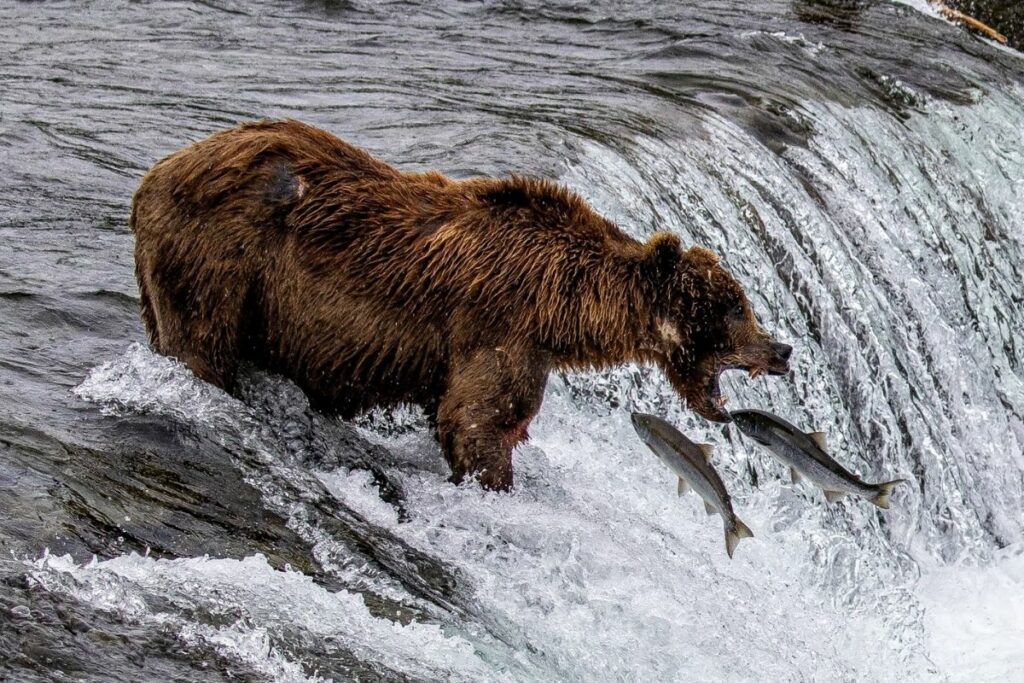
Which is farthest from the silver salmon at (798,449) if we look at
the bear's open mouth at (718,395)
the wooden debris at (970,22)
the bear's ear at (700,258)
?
the wooden debris at (970,22)

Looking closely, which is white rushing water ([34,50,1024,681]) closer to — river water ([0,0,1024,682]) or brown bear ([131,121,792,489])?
river water ([0,0,1024,682])

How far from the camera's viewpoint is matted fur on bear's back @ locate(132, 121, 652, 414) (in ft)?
16.2

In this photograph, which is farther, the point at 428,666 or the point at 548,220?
the point at 548,220

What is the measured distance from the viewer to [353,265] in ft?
16.5

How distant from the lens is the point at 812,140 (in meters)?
8.62

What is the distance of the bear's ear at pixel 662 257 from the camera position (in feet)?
16.4

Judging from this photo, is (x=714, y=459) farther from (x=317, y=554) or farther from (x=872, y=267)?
(x=317, y=554)

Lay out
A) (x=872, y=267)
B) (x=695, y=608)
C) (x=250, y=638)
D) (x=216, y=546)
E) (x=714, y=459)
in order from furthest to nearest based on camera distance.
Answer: (x=872, y=267), (x=714, y=459), (x=695, y=608), (x=216, y=546), (x=250, y=638)

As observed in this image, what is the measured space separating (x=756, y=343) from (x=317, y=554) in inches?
70.3

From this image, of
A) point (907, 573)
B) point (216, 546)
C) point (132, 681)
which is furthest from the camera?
point (907, 573)

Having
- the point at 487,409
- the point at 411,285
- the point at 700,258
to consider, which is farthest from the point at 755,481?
the point at 411,285

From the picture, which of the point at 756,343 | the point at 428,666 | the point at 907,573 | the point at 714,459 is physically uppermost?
the point at 756,343

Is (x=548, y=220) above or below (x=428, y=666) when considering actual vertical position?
above

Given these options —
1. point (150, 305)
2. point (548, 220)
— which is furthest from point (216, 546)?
point (548, 220)
